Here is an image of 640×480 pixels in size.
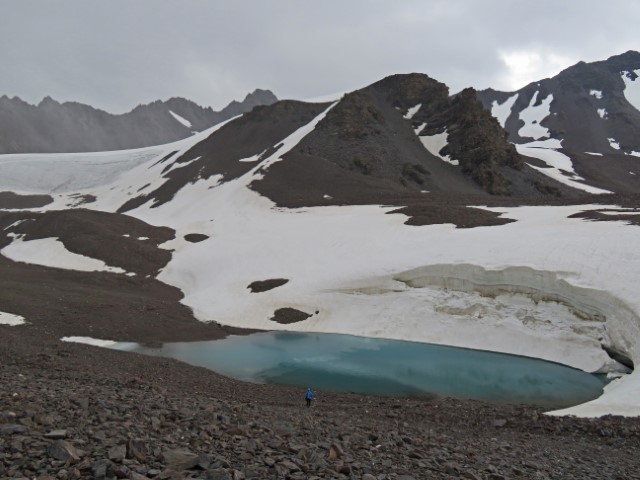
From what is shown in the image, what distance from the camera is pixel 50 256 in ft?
172

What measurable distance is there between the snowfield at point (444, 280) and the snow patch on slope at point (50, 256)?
630 millimetres

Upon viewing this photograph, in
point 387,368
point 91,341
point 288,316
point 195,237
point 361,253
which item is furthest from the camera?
point 195,237

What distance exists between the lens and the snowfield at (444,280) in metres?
28.2

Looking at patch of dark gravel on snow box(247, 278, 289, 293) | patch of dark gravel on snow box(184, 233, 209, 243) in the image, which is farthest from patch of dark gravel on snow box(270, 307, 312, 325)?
patch of dark gravel on snow box(184, 233, 209, 243)

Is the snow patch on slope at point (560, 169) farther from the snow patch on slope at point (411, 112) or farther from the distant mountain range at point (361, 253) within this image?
the snow patch on slope at point (411, 112)

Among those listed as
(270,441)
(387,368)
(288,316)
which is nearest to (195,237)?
(288,316)

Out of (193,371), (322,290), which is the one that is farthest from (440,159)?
(193,371)

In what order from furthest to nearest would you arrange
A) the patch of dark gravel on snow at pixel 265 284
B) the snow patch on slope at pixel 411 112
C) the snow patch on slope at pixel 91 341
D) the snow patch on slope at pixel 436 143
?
the snow patch on slope at pixel 411 112
the snow patch on slope at pixel 436 143
the patch of dark gravel on snow at pixel 265 284
the snow patch on slope at pixel 91 341

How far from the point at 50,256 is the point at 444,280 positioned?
4307 cm

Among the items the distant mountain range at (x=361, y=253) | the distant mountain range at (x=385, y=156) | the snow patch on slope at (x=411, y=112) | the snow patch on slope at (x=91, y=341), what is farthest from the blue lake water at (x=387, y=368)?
the snow patch on slope at (x=411, y=112)

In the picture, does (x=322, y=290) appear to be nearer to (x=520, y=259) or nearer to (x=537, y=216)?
(x=520, y=259)

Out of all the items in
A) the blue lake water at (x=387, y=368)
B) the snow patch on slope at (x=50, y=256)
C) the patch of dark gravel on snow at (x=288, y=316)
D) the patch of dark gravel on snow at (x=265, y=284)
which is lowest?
the blue lake water at (x=387, y=368)

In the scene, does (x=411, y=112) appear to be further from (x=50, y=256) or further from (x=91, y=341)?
(x=91, y=341)

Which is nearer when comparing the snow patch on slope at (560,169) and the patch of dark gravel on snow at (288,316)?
the patch of dark gravel on snow at (288,316)
